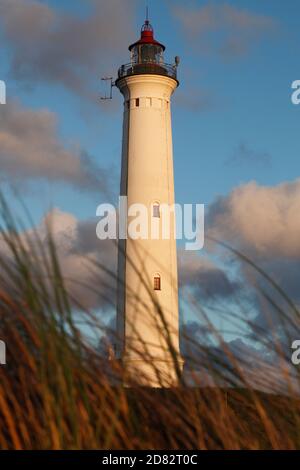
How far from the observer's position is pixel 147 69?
102ft

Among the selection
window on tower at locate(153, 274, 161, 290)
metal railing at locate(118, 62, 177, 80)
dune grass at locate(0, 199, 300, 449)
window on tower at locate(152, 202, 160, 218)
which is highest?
metal railing at locate(118, 62, 177, 80)

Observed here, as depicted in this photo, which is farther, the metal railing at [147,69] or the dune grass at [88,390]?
the metal railing at [147,69]

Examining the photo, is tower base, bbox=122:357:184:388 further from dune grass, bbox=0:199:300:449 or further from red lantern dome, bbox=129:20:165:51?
red lantern dome, bbox=129:20:165:51

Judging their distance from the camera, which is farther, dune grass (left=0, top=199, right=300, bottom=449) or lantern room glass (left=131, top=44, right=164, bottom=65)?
lantern room glass (left=131, top=44, right=164, bottom=65)

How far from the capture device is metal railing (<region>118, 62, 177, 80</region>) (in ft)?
102

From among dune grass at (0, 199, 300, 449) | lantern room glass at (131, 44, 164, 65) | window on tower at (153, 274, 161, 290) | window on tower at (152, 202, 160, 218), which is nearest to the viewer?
dune grass at (0, 199, 300, 449)

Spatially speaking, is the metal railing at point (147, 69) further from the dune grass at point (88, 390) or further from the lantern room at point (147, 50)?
the dune grass at point (88, 390)

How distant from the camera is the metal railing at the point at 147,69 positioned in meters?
30.9

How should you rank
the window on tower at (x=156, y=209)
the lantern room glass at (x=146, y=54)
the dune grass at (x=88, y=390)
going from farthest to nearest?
1. the lantern room glass at (x=146, y=54)
2. the window on tower at (x=156, y=209)
3. the dune grass at (x=88, y=390)

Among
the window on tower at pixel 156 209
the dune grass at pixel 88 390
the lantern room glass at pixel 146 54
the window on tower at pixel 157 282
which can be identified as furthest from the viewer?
the lantern room glass at pixel 146 54

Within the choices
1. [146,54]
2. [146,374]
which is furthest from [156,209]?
[146,374]

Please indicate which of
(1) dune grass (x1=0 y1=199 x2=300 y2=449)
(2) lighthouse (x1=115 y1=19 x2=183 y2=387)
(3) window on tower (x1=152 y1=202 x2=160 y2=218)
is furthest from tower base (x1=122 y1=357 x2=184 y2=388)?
(3) window on tower (x1=152 y1=202 x2=160 y2=218)

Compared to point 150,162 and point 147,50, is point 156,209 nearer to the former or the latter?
point 150,162

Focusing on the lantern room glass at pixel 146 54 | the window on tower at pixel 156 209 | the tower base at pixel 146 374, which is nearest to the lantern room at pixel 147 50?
the lantern room glass at pixel 146 54
